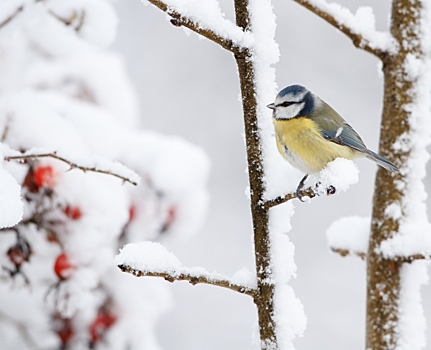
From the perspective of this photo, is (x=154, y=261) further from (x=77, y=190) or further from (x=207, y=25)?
(x=77, y=190)

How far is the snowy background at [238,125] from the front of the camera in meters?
5.51

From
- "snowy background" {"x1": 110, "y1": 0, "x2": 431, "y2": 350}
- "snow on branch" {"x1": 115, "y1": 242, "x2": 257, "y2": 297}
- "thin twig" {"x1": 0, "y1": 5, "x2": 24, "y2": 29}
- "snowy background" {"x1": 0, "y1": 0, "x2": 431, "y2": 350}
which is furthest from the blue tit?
"snowy background" {"x1": 110, "y1": 0, "x2": 431, "y2": 350}

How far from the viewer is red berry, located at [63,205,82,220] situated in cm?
126

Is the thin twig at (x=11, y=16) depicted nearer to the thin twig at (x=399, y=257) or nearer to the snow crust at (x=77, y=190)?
the snow crust at (x=77, y=190)

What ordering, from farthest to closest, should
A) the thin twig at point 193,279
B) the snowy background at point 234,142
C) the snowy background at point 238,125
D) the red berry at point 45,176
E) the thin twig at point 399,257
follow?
1. the snowy background at point 238,125
2. the snowy background at point 234,142
3. the red berry at point 45,176
4. the thin twig at point 399,257
5. the thin twig at point 193,279

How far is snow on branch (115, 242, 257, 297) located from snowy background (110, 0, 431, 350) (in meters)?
4.69

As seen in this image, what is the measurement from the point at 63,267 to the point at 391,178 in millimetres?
693

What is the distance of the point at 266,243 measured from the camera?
72 cm

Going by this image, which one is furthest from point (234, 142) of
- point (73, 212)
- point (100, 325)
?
point (73, 212)

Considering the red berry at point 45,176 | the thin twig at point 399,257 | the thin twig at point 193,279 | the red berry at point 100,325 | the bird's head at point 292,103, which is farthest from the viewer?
the bird's head at point 292,103

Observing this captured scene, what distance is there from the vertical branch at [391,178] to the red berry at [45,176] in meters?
0.64

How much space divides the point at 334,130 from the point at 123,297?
690 millimetres

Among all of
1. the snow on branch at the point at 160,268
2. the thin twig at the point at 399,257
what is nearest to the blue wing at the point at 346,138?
the thin twig at the point at 399,257

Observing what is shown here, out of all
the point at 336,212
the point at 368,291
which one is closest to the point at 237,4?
the point at 368,291
